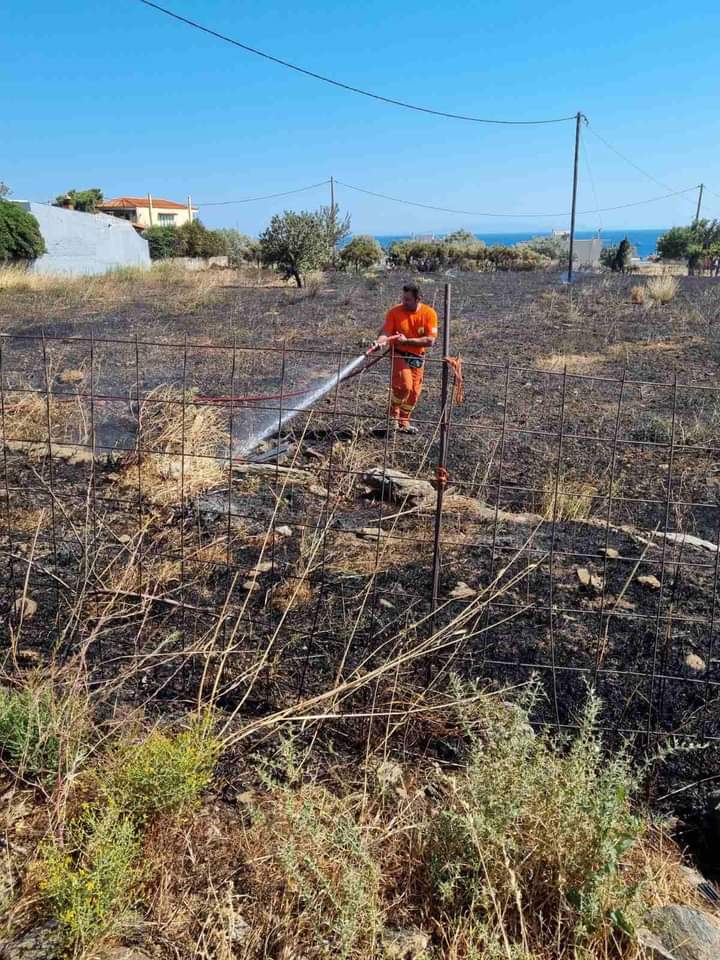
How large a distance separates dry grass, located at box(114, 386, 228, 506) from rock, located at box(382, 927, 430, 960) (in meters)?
3.13

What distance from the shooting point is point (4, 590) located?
3982 mm

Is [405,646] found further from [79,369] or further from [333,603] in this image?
[79,369]

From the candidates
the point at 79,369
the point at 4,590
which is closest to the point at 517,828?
the point at 4,590

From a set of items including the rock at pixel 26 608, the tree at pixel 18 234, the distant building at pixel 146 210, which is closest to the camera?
the rock at pixel 26 608

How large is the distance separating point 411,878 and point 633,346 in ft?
41.3

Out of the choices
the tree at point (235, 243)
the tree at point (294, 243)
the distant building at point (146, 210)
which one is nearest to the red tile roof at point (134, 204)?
the distant building at point (146, 210)

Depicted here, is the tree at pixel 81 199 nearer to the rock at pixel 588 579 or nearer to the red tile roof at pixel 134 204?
the red tile roof at pixel 134 204

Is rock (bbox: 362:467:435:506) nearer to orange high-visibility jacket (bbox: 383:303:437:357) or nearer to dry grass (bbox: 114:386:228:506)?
dry grass (bbox: 114:386:228:506)

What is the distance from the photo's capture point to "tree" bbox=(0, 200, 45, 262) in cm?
2844

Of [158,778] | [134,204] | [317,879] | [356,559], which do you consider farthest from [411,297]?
[134,204]

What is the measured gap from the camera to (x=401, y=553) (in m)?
4.69

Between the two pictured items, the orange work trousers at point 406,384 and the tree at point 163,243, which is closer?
the orange work trousers at point 406,384

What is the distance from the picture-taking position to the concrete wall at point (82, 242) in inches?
1243

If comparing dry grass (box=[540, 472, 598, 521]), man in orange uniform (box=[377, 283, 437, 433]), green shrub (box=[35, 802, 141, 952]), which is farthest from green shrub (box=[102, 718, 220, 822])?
man in orange uniform (box=[377, 283, 437, 433])
